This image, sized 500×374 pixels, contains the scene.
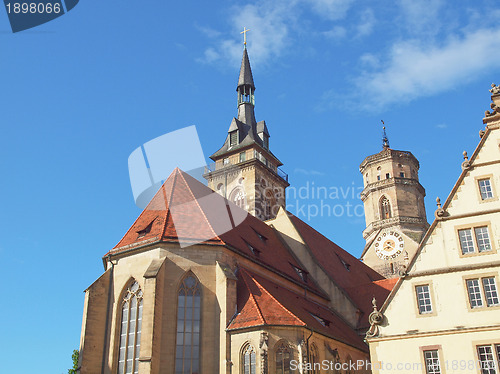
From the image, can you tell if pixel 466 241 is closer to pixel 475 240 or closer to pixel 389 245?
pixel 475 240

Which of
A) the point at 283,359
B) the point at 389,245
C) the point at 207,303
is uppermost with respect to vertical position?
the point at 389,245

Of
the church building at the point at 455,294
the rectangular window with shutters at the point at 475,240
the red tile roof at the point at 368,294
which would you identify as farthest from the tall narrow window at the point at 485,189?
the red tile roof at the point at 368,294

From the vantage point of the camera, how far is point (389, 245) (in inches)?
1745

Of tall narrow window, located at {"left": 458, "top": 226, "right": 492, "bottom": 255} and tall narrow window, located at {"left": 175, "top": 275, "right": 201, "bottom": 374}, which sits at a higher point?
tall narrow window, located at {"left": 458, "top": 226, "right": 492, "bottom": 255}

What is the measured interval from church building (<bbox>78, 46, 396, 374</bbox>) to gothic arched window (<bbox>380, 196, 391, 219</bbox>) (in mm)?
13582

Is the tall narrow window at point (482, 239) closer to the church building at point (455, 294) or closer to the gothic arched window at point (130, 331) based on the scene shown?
the church building at point (455, 294)

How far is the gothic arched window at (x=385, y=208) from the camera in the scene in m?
45.3

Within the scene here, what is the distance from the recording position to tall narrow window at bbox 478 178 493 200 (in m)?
20.7

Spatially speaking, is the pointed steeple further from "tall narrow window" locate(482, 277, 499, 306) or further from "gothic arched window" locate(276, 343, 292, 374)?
"tall narrow window" locate(482, 277, 499, 306)

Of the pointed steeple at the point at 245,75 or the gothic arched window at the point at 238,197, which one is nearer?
the gothic arched window at the point at 238,197

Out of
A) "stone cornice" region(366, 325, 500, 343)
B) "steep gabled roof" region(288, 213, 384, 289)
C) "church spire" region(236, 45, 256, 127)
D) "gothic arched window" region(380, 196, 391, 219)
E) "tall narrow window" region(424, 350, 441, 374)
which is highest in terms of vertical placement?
"church spire" region(236, 45, 256, 127)

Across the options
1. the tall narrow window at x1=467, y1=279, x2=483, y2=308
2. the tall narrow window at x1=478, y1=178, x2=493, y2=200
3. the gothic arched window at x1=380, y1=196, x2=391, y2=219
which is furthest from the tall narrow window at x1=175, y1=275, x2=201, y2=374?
the gothic arched window at x1=380, y1=196, x2=391, y2=219

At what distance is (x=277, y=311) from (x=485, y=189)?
31.5ft

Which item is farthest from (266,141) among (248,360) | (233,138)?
(248,360)
